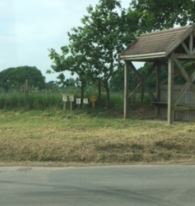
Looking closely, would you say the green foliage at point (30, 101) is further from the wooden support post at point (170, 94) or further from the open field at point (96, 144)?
the open field at point (96, 144)

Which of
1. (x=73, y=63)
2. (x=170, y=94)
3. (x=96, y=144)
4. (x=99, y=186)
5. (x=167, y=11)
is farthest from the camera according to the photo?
(x=167, y=11)

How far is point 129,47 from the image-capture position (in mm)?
26391

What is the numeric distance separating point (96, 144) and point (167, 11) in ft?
58.8

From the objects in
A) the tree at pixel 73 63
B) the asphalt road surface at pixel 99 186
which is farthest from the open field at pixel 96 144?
the tree at pixel 73 63

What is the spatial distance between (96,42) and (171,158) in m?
13.4

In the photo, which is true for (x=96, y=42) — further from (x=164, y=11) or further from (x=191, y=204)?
(x=191, y=204)

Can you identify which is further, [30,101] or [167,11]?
[167,11]

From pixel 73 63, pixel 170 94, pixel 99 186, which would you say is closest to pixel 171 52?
pixel 170 94

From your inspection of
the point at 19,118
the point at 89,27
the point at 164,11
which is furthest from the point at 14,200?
the point at 164,11

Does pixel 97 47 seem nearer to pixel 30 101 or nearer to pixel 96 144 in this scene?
pixel 30 101

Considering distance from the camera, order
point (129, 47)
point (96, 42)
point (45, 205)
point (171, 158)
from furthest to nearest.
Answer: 1. point (96, 42)
2. point (129, 47)
3. point (171, 158)
4. point (45, 205)

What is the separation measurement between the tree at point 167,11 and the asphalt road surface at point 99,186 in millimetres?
18772

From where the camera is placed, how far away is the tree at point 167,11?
104 feet

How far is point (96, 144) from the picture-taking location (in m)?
15.9
